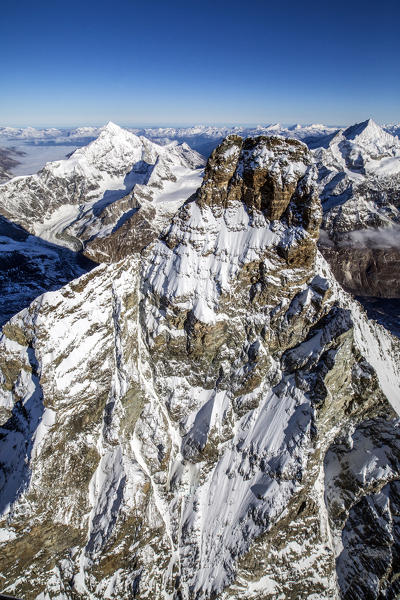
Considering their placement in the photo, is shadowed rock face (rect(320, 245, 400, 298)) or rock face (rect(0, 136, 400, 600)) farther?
shadowed rock face (rect(320, 245, 400, 298))

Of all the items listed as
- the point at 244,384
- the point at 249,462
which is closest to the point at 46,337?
the point at 244,384

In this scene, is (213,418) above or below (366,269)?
above

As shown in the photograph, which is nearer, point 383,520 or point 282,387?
point 383,520

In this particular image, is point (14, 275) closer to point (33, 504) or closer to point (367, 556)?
point (33, 504)

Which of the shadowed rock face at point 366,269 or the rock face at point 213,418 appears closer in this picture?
the rock face at point 213,418

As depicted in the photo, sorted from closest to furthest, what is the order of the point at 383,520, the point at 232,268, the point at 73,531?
the point at 73,531 → the point at 383,520 → the point at 232,268

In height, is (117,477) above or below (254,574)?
above

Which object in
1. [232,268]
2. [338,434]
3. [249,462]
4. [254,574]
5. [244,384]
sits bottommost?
[254,574]

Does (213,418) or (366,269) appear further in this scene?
(366,269)
